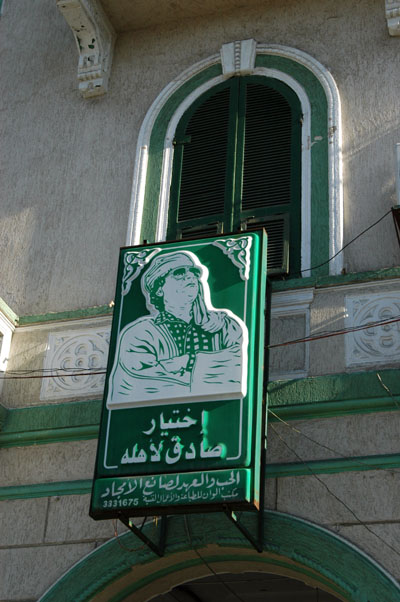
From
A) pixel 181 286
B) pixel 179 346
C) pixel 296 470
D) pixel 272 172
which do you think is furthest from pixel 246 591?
pixel 272 172

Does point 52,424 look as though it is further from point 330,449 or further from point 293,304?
point 330,449

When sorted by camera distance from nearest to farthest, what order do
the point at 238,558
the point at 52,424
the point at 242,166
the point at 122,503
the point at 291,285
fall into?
the point at 122,503 < the point at 238,558 < the point at 52,424 < the point at 291,285 < the point at 242,166

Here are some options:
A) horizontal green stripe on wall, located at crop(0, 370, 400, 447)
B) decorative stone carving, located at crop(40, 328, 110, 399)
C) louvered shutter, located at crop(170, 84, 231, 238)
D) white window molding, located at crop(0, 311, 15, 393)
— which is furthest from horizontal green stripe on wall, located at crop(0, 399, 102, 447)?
louvered shutter, located at crop(170, 84, 231, 238)

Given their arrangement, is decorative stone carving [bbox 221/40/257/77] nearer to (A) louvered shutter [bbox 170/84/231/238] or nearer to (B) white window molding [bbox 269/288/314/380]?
(A) louvered shutter [bbox 170/84/231/238]

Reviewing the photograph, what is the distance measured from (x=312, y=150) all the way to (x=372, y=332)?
2.29m

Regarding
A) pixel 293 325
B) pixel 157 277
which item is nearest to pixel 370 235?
pixel 293 325

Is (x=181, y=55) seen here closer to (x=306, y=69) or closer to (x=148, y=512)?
(x=306, y=69)

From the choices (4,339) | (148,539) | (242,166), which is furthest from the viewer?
(242,166)

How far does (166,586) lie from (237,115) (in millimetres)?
4828

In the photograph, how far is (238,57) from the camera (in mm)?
11086

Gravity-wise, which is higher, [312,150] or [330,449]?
[312,150]

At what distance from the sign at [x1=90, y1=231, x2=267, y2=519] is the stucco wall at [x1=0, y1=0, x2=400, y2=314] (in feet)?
3.99

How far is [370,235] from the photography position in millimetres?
9555

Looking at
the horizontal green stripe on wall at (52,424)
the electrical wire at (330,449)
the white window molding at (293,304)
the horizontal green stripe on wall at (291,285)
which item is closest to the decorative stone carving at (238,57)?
the horizontal green stripe on wall at (291,285)
